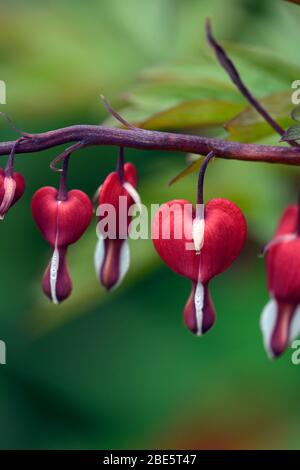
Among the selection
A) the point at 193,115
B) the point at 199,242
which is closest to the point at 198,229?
the point at 199,242

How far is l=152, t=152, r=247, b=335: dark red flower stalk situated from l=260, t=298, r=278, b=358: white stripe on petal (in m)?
0.08

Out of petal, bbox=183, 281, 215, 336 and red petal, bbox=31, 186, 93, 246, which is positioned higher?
red petal, bbox=31, 186, 93, 246

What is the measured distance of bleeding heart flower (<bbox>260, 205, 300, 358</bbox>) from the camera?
1003 millimetres

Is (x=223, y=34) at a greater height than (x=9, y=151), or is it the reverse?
(x=223, y=34)

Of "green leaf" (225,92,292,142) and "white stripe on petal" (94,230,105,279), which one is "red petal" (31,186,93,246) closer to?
"white stripe on petal" (94,230,105,279)

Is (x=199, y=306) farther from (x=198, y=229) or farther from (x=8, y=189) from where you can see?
(x=8, y=189)

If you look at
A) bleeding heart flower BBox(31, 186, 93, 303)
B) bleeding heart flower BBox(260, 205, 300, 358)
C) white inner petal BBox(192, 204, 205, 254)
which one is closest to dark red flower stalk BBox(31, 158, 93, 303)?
bleeding heart flower BBox(31, 186, 93, 303)

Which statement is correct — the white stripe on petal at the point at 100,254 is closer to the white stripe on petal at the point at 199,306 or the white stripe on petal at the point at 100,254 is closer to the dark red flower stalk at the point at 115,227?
the dark red flower stalk at the point at 115,227

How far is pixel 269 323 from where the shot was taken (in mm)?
1013

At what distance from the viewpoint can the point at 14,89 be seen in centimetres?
197

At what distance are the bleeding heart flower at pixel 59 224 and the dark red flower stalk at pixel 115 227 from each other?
35 millimetres
